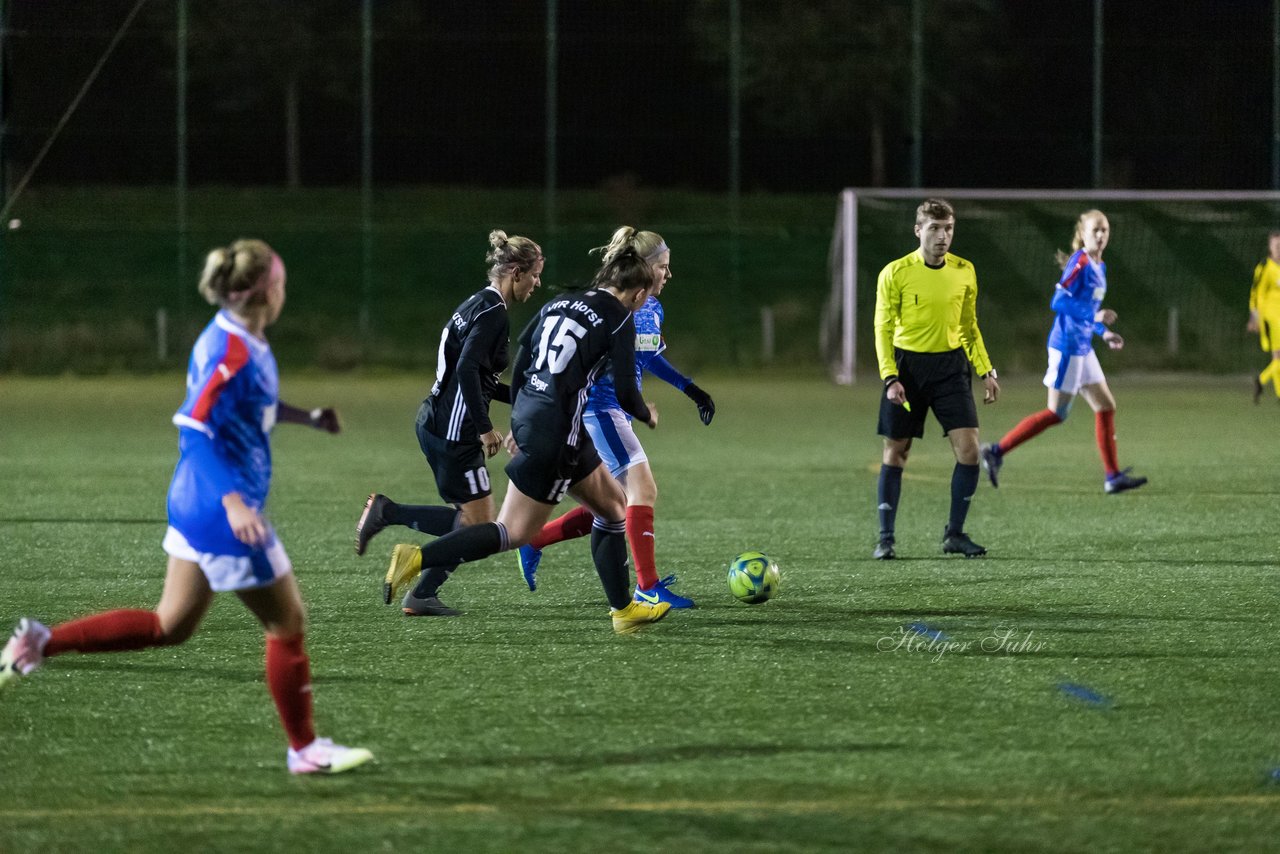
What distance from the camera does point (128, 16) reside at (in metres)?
27.6

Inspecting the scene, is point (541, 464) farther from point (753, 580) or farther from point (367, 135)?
point (367, 135)

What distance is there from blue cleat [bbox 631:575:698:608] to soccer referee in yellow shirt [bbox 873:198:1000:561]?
1.70 metres

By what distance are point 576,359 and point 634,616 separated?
3.57 feet

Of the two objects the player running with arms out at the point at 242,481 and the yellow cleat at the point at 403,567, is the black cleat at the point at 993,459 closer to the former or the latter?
the yellow cleat at the point at 403,567

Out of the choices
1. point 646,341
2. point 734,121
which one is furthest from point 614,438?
point 734,121

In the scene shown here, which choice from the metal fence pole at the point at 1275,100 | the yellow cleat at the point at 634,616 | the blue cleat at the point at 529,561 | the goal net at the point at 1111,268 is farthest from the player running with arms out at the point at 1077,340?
the metal fence pole at the point at 1275,100

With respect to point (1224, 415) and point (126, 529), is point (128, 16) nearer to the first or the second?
point (1224, 415)

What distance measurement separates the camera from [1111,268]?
28.3 meters

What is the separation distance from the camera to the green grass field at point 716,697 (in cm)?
434

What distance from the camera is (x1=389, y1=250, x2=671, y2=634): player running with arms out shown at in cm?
646

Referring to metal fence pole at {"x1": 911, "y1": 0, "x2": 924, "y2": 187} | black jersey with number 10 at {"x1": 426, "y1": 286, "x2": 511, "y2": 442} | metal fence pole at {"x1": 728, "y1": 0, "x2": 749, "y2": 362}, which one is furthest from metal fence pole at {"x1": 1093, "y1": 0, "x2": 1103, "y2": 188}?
black jersey with number 10 at {"x1": 426, "y1": 286, "x2": 511, "y2": 442}

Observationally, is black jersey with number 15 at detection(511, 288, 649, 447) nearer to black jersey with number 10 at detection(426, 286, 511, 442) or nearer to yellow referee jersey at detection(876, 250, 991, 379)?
black jersey with number 10 at detection(426, 286, 511, 442)

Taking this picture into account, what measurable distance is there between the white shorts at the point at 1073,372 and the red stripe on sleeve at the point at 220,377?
24.1 ft

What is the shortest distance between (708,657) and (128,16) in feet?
78.2
